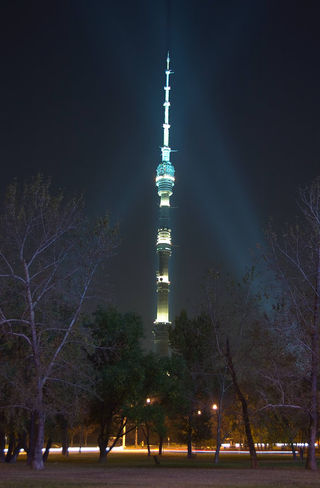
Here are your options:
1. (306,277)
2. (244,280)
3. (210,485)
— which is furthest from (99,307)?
(210,485)

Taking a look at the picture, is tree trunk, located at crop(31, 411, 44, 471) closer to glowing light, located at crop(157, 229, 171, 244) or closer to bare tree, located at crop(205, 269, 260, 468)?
bare tree, located at crop(205, 269, 260, 468)

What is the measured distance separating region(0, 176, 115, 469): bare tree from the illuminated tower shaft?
130130mm

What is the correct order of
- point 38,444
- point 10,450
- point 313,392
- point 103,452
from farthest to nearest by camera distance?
point 103,452, point 10,450, point 38,444, point 313,392

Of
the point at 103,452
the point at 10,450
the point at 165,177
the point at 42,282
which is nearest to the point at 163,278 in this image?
the point at 165,177

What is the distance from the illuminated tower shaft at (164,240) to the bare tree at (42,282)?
130130 mm

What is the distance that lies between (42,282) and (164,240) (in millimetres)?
144528

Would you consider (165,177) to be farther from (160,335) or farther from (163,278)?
(160,335)

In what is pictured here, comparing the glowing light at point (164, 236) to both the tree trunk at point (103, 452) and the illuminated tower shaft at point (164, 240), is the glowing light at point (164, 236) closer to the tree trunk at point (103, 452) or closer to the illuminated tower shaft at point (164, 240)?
the illuminated tower shaft at point (164, 240)

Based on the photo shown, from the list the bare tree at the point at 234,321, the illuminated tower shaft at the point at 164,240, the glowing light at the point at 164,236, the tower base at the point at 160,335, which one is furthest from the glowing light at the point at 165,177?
the bare tree at the point at 234,321

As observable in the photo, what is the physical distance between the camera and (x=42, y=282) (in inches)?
1159

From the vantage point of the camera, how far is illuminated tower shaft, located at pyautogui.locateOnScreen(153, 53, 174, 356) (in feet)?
552

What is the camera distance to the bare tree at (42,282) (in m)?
28.9

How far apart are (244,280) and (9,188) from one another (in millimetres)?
17131

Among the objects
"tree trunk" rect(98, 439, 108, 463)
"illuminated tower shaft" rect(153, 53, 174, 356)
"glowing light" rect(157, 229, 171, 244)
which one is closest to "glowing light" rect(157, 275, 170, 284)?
"illuminated tower shaft" rect(153, 53, 174, 356)
